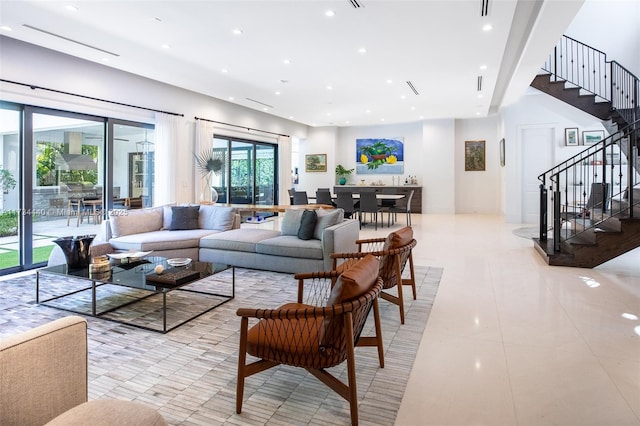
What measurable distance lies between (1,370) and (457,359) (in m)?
2.35

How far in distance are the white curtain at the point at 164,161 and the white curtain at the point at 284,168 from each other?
427 centimetres

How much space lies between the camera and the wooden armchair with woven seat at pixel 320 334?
1779mm

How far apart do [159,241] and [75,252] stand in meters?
1.18

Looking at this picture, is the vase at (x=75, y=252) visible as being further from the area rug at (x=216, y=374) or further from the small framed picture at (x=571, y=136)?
the small framed picture at (x=571, y=136)

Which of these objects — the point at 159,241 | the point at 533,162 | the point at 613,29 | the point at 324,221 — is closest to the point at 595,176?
the point at 533,162

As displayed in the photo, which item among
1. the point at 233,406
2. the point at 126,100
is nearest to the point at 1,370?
the point at 233,406

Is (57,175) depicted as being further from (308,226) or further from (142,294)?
(308,226)

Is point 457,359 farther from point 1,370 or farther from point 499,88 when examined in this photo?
point 499,88

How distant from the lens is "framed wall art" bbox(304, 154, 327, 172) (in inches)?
520

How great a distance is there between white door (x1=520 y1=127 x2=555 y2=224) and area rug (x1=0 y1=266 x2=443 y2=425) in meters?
7.36

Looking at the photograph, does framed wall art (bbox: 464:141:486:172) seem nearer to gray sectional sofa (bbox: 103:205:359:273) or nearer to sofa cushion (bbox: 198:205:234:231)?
gray sectional sofa (bbox: 103:205:359:273)

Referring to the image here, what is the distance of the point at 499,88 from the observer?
8.72 m

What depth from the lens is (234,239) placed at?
193 inches

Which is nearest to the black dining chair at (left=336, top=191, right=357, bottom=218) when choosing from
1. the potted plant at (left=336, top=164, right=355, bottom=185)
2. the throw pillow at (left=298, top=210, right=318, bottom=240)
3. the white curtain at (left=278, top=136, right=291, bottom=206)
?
the white curtain at (left=278, top=136, right=291, bottom=206)
